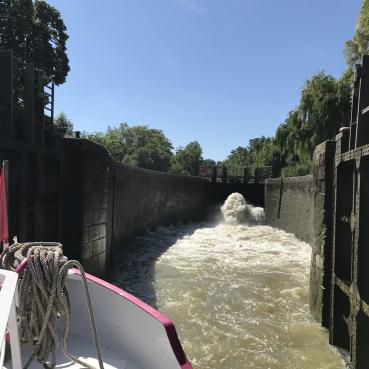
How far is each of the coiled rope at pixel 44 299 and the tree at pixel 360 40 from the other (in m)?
16.0

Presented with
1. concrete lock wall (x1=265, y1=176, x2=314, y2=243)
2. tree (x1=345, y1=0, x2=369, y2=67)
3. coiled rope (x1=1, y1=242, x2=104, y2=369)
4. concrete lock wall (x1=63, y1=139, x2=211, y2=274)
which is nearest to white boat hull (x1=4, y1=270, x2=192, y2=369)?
coiled rope (x1=1, y1=242, x2=104, y2=369)

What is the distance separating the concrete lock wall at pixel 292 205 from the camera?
14344mm

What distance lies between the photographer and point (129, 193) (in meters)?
13.1

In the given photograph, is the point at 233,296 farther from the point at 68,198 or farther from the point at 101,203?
the point at 68,198

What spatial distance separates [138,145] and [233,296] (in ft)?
172

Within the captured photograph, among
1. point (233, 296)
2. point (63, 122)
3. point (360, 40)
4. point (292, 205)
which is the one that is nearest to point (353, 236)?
point (233, 296)

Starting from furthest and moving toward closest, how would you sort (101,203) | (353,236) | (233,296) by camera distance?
(101,203) → (233,296) → (353,236)

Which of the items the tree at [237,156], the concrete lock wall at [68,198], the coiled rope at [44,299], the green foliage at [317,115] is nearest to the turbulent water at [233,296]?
the concrete lock wall at [68,198]

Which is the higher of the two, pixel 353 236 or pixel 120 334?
pixel 353 236

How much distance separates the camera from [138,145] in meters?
60.1

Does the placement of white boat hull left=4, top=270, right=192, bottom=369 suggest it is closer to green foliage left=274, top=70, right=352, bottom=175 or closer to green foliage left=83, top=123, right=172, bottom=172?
green foliage left=274, top=70, right=352, bottom=175

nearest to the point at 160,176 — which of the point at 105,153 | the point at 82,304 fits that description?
the point at 105,153

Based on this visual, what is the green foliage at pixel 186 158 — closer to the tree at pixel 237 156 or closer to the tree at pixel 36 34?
the tree at pixel 237 156

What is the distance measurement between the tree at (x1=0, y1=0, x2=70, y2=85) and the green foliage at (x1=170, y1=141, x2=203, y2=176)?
28.1m
